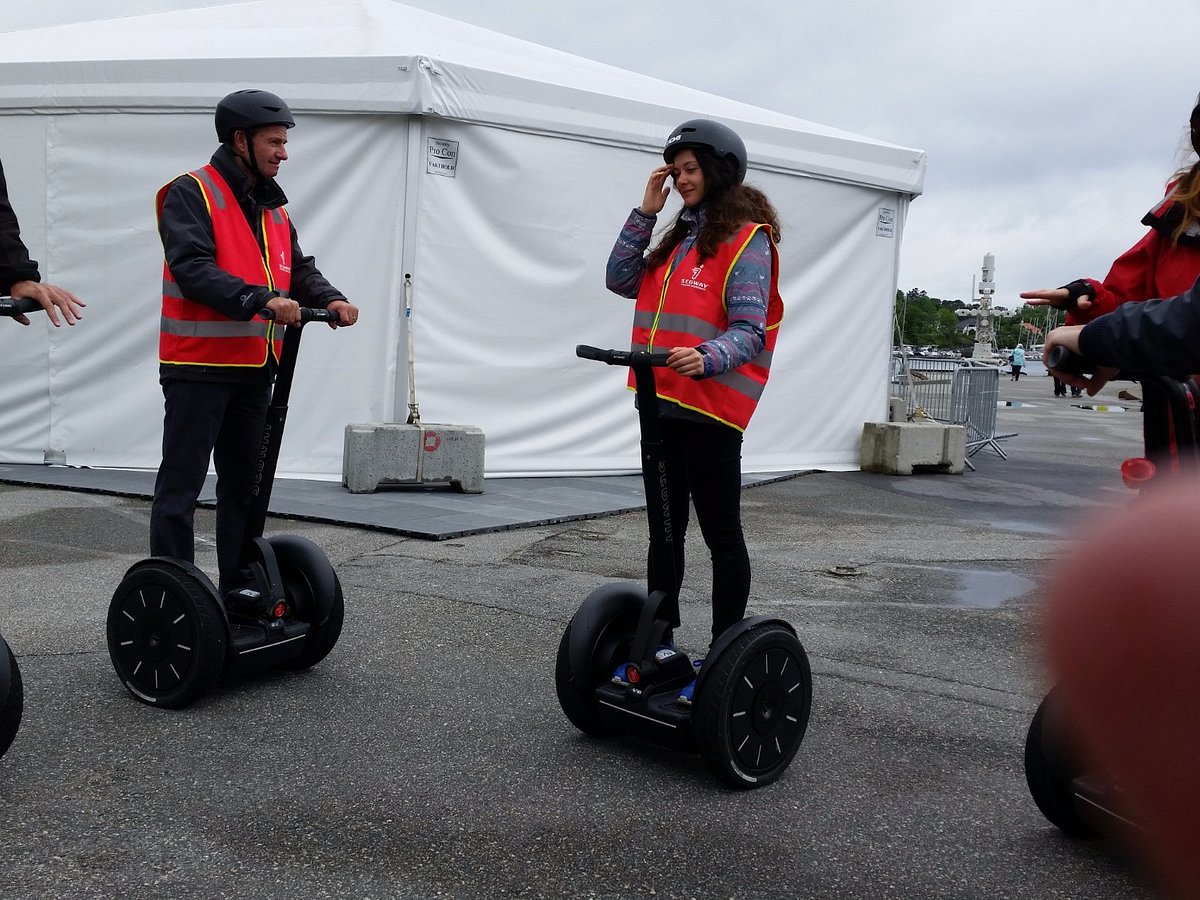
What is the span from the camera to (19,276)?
330cm

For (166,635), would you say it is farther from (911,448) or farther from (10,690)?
(911,448)

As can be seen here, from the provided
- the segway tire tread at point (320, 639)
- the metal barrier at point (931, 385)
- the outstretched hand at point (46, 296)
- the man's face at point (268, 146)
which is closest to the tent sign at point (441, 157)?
the man's face at point (268, 146)

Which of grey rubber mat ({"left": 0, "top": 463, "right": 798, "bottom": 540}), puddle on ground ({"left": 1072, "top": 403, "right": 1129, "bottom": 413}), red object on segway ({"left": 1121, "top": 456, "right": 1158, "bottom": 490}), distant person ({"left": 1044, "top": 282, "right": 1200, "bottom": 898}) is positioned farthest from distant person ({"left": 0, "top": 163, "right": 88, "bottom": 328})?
puddle on ground ({"left": 1072, "top": 403, "right": 1129, "bottom": 413})

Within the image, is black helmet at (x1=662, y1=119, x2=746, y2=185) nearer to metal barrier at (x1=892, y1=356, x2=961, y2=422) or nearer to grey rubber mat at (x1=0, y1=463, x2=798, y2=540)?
grey rubber mat at (x1=0, y1=463, x2=798, y2=540)

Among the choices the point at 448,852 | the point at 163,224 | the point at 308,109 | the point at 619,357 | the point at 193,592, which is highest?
the point at 308,109

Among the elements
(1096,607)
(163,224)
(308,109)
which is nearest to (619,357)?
(163,224)

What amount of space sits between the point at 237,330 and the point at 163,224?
426 mm

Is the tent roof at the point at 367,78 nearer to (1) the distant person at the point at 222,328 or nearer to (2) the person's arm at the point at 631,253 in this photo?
(1) the distant person at the point at 222,328

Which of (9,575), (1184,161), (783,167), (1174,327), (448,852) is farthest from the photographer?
(783,167)

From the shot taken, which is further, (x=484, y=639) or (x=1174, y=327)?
(x=484, y=639)

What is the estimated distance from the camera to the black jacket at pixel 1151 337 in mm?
1863

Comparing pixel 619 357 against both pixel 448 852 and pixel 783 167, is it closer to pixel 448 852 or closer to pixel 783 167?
pixel 448 852

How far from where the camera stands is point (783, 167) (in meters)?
10.6

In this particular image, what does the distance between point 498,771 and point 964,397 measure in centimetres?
1214
